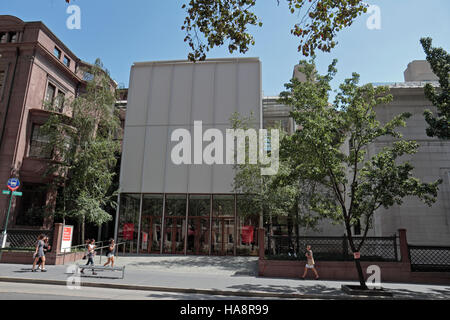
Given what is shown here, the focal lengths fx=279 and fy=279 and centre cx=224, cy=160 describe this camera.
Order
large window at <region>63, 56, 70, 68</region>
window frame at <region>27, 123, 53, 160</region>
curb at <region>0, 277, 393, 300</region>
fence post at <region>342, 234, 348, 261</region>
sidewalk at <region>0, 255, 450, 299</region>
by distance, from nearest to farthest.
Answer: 1. curb at <region>0, 277, 393, 300</region>
2. sidewalk at <region>0, 255, 450, 299</region>
3. fence post at <region>342, 234, 348, 261</region>
4. window frame at <region>27, 123, 53, 160</region>
5. large window at <region>63, 56, 70, 68</region>

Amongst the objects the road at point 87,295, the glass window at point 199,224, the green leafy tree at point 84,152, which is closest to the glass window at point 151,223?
the glass window at point 199,224

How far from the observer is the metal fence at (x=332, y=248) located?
13781 millimetres

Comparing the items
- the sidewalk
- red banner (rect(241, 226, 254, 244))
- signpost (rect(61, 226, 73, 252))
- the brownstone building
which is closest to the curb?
the sidewalk

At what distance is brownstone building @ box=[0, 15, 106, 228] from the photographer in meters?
19.5

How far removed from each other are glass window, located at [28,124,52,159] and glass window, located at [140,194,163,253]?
795 cm

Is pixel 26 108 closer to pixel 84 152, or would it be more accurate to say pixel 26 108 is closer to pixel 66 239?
pixel 84 152

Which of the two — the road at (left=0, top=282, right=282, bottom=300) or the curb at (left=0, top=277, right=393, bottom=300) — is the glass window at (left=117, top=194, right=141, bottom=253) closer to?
the curb at (left=0, top=277, right=393, bottom=300)

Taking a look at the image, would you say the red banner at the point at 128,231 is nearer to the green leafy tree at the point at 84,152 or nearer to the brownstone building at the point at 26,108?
the green leafy tree at the point at 84,152

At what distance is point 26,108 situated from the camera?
20359 millimetres

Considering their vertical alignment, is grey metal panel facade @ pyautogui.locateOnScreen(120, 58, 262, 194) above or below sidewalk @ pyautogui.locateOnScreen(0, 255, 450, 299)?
above

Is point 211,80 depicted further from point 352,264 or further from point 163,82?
point 352,264
